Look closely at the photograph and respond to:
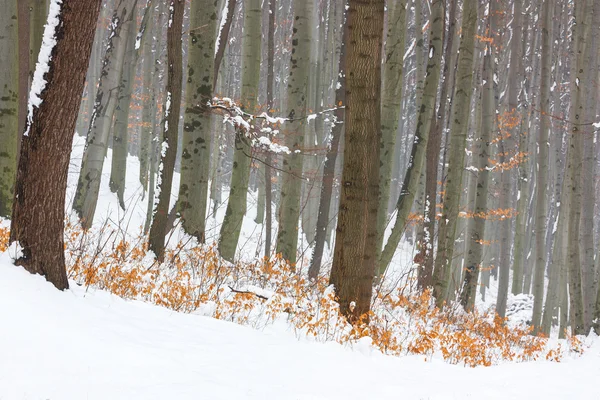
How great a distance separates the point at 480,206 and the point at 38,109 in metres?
9.73

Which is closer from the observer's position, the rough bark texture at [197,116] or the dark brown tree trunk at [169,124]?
the dark brown tree trunk at [169,124]

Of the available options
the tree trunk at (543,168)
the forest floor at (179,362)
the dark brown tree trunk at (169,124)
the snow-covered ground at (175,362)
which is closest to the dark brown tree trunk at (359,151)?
the forest floor at (179,362)

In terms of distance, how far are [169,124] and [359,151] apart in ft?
9.23

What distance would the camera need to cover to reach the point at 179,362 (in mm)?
3160

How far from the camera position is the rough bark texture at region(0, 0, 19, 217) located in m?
7.11

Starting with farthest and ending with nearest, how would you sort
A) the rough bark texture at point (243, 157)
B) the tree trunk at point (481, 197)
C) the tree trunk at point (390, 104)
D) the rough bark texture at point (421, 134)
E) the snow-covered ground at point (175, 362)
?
the tree trunk at point (481, 197) → the rough bark texture at point (421, 134) → the tree trunk at point (390, 104) → the rough bark texture at point (243, 157) → the snow-covered ground at point (175, 362)

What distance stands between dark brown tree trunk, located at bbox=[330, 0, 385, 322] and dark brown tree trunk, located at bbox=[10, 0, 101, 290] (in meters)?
2.91

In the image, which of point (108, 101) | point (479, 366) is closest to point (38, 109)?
point (479, 366)

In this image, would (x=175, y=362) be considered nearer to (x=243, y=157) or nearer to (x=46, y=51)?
(x=46, y=51)

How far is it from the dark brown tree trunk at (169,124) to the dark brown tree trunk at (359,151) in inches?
97.7

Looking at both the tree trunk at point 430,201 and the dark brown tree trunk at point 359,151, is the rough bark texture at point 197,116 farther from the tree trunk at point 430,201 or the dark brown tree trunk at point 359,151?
the tree trunk at point 430,201

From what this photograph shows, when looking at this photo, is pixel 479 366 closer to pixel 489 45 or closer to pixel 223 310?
pixel 223 310

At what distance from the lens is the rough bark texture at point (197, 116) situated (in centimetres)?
815

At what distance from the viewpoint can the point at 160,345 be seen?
11.1 feet
